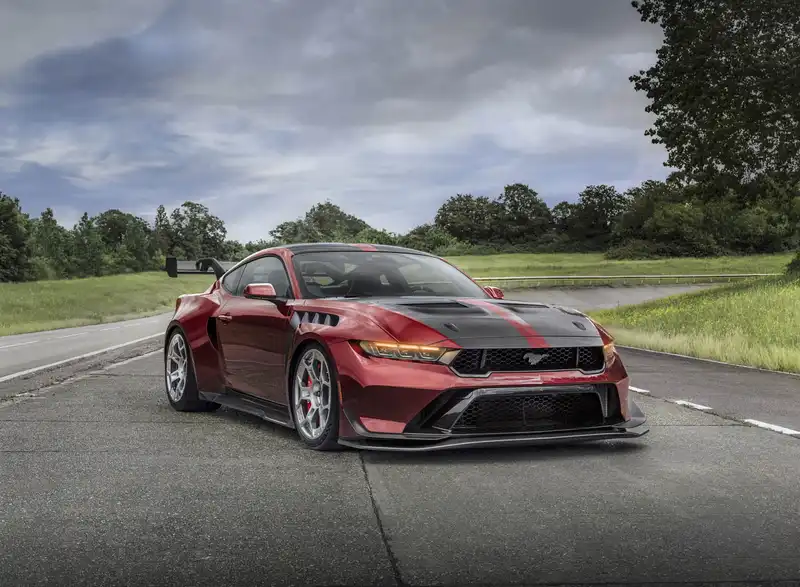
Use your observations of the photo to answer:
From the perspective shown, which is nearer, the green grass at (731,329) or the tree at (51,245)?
the green grass at (731,329)

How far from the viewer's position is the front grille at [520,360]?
6801 millimetres

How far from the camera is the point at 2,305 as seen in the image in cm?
5584

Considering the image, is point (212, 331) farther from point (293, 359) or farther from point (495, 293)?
point (495, 293)

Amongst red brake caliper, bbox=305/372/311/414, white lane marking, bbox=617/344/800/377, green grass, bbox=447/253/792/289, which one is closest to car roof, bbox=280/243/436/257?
red brake caliper, bbox=305/372/311/414

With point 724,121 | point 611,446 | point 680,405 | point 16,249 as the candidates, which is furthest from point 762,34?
point 16,249

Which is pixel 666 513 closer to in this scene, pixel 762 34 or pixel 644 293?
pixel 762 34

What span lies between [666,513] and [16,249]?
345 ft

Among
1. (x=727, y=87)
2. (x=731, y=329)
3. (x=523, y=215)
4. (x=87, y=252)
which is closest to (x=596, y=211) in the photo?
(x=523, y=215)

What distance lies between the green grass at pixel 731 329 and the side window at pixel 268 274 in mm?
8965

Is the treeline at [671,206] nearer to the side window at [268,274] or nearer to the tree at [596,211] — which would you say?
the tree at [596,211]

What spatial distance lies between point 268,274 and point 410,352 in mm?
2262

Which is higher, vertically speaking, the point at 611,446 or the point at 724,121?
the point at 724,121

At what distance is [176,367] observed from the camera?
9883 mm

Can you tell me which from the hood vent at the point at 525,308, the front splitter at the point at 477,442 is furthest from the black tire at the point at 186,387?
the hood vent at the point at 525,308
